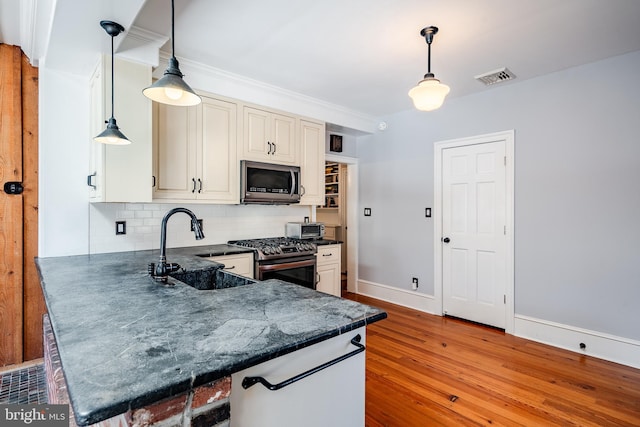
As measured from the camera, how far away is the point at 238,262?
2916mm

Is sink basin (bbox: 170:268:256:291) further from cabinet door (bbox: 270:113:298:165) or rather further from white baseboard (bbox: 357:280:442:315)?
white baseboard (bbox: 357:280:442:315)

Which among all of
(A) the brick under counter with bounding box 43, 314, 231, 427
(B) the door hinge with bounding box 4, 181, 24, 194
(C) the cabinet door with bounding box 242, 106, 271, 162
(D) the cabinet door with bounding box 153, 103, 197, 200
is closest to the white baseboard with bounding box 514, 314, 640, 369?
(C) the cabinet door with bounding box 242, 106, 271, 162

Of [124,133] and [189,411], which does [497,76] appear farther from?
[189,411]

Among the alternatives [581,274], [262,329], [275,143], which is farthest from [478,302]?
[262,329]

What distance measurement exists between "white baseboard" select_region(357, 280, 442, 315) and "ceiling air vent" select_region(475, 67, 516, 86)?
2.52m

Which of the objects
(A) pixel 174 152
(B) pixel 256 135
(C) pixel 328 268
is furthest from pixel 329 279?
(A) pixel 174 152

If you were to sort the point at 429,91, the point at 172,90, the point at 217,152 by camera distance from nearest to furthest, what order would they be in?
the point at 172,90 < the point at 429,91 < the point at 217,152

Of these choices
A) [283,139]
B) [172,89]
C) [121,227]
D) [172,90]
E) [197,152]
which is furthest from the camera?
[283,139]

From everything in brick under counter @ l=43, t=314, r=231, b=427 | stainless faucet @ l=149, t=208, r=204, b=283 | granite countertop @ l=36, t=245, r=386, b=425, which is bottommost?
brick under counter @ l=43, t=314, r=231, b=427

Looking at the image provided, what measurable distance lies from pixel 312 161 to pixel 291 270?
1.34 meters

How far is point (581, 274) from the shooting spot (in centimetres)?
293

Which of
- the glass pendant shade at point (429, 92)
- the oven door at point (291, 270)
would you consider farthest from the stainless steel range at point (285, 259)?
the glass pendant shade at point (429, 92)

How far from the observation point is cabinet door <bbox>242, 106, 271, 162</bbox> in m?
3.23

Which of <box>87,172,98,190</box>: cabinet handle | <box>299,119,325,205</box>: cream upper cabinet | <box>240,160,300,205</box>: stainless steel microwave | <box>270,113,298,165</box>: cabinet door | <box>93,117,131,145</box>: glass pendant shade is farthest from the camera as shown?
<box>299,119,325,205</box>: cream upper cabinet
